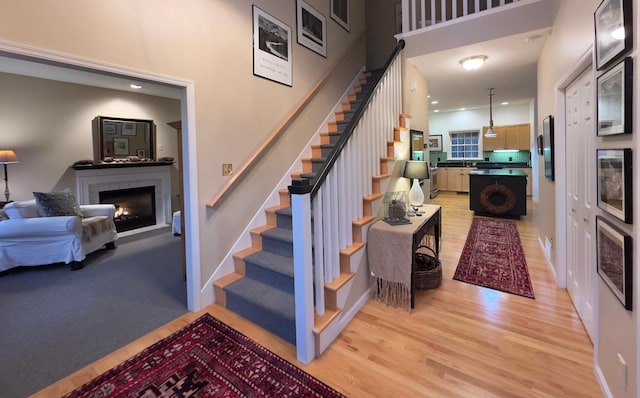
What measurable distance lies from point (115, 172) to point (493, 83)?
737cm

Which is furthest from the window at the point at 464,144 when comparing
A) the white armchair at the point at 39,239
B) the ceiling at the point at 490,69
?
the white armchair at the point at 39,239

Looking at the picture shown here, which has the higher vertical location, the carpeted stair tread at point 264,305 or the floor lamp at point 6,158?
the floor lamp at point 6,158

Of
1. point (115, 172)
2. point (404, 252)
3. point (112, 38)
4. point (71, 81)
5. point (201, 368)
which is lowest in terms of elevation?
point (201, 368)

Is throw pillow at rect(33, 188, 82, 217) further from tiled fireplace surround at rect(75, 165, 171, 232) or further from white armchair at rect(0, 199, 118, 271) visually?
tiled fireplace surround at rect(75, 165, 171, 232)

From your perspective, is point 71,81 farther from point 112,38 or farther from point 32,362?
point 32,362

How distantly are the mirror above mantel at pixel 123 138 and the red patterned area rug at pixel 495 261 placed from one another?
5922 millimetres

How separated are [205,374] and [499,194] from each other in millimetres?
6088

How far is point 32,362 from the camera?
1.94 meters

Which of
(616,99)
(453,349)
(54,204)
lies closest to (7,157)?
(54,204)

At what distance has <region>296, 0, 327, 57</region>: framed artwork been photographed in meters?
3.67

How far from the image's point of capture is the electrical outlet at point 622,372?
4.33 ft

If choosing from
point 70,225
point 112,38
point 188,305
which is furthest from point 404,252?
point 70,225

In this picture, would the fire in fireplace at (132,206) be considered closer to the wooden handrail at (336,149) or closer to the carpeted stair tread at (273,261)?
the carpeted stair tread at (273,261)

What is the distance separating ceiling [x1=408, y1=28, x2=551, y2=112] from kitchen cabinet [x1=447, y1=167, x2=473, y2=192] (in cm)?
267
